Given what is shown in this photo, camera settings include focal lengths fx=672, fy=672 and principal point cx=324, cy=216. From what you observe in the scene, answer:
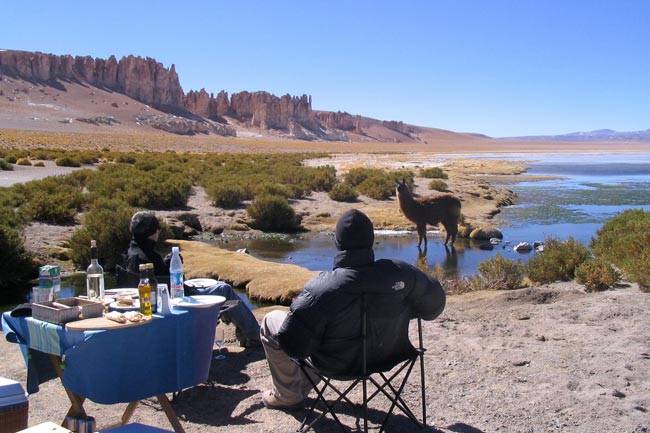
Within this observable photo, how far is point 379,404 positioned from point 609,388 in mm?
1656

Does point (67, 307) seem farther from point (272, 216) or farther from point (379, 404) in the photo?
point (272, 216)

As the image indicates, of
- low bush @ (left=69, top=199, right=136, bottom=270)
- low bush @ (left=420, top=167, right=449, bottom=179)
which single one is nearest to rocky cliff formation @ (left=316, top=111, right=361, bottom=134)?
low bush @ (left=420, top=167, right=449, bottom=179)

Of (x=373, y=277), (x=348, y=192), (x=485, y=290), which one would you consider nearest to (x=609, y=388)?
(x=373, y=277)

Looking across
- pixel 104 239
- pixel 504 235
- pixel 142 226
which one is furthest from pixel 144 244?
pixel 504 235

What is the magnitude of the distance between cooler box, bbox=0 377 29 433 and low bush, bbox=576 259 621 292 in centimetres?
690

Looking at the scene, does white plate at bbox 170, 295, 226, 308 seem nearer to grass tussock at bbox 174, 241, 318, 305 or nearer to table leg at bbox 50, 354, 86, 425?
table leg at bbox 50, 354, 86, 425

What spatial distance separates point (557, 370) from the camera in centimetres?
523

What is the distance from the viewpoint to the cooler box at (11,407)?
3.50m

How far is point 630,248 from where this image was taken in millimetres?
9781

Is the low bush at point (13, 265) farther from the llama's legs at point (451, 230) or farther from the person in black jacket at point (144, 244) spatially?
the llama's legs at point (451, 230)

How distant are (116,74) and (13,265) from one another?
138736mm

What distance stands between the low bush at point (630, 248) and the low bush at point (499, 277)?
1.44 meters

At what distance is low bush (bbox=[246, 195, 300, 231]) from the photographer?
18844 millimetres

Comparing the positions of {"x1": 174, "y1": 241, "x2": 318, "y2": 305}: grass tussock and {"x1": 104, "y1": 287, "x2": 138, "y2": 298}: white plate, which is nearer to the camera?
{"x1": 104, "y1": 287, "x2": 138, "y2": 298}: white plate
